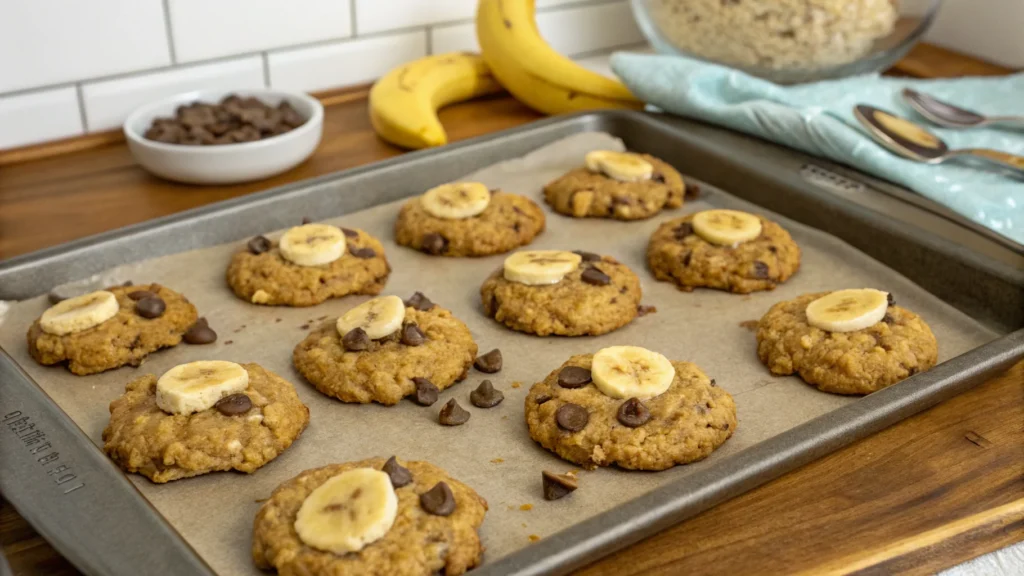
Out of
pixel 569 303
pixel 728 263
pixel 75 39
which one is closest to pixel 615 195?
pixel 728 263

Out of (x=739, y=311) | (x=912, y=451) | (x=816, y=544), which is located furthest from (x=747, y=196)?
(x=816, y=544)

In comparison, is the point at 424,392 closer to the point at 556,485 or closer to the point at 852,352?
the point at 556,485

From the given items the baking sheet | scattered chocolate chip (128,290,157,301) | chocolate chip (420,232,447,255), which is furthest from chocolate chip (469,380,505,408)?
scattered chocolate chip (128,290,157,301)

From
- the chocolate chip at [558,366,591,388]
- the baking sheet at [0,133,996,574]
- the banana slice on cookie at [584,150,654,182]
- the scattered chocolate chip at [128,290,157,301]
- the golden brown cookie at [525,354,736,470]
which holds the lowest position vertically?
the baking sheet at [0,133,996,574]

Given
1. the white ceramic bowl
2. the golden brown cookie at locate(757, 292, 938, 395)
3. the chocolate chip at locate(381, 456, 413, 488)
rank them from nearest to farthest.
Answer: the chocolate chip at locate(381, 456, 413, 488) < the golden brown cookie at locate(757, 292, 938, 395) < the white ceramic bowl

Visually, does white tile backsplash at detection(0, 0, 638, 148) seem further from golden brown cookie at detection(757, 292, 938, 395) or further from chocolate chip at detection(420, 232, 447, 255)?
golden brown cookie at detection(757, 292, 938, 395)

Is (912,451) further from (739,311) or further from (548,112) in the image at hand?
(548,112)

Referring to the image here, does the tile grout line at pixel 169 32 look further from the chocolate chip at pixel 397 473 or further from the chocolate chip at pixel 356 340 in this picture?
the chocolate chip at pixel 397 473
